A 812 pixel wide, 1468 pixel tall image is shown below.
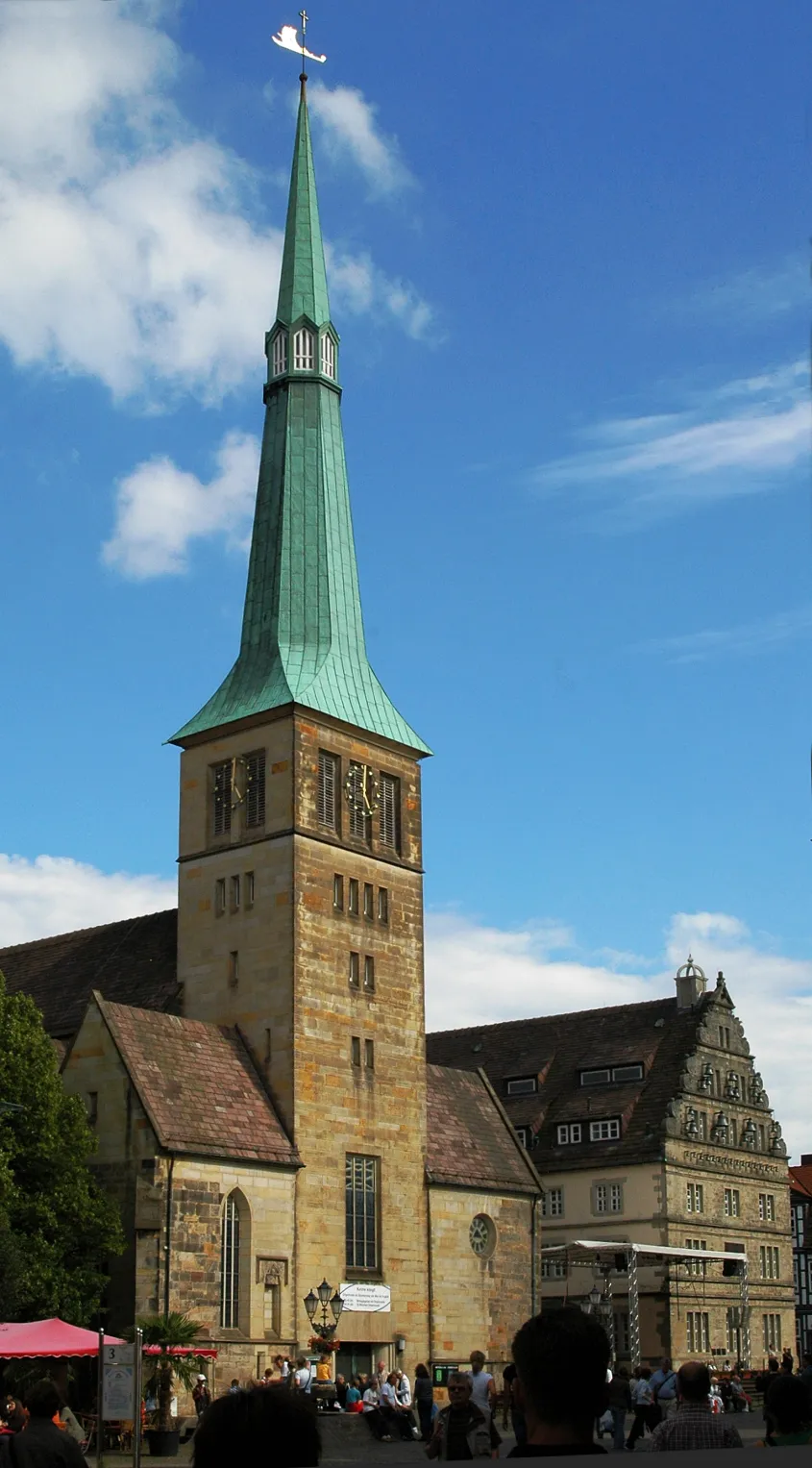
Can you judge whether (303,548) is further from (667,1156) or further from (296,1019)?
(667,1156)

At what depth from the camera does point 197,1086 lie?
47281 millimetres

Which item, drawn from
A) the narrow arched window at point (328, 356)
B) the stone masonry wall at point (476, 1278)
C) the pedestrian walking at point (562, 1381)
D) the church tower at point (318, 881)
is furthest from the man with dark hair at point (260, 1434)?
the narrow arched window at point (328, 356)

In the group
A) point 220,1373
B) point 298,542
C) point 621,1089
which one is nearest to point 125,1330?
point 220,1373

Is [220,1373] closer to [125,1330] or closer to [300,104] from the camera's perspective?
[125,1330]

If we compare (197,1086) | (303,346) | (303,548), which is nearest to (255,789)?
(303,548)

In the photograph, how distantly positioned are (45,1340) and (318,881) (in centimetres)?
2231

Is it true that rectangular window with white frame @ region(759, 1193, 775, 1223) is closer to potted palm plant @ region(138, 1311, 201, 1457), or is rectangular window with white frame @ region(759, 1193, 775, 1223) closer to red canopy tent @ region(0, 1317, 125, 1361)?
potted palm plant @ region(138, 1311, 201, 1457)

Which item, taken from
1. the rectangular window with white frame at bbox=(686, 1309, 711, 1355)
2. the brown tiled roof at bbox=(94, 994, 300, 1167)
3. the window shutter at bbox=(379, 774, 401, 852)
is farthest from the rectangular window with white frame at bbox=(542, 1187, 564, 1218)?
the brown tiled roof at bbox=(94, 994, 300, 1167)

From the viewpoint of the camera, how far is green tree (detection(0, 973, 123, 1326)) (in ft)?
132

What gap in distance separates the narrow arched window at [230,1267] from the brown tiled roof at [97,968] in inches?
314

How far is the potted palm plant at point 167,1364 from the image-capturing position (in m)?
32.1

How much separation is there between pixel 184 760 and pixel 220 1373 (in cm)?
1827

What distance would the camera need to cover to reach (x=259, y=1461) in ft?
13.9

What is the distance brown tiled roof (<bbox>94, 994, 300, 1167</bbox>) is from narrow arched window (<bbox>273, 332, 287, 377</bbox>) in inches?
851
